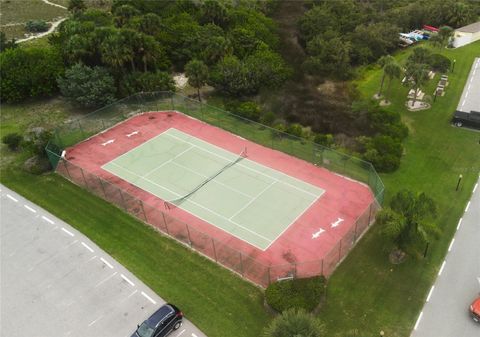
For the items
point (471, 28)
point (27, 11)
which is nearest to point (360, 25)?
point (471, 28)

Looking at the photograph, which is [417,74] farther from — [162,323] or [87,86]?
[162,323]

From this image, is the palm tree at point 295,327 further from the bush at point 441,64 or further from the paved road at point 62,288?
the bush at point 441,64

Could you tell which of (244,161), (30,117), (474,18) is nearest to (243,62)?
(244,161)

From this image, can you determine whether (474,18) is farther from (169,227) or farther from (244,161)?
(169,227)

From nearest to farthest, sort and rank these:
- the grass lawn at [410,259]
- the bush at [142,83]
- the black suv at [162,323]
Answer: the black suv at [162,323] < the grass lawn at [410,259] < the bush at [142,83]

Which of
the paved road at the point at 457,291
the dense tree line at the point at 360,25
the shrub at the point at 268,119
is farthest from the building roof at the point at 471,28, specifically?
the paved road at the point at 457,291


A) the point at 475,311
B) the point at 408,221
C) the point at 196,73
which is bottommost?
the point at 475,311
